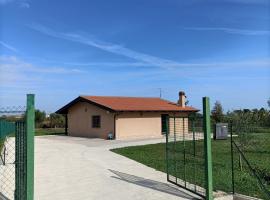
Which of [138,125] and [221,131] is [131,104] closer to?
[138,125]

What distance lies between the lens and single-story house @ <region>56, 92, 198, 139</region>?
97.6 ft

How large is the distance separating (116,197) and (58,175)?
384 centimetres

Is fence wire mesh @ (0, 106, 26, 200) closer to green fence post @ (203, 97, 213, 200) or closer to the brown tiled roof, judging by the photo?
green fence post @ (203, 97, 213, 200)

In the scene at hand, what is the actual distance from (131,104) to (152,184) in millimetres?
22995

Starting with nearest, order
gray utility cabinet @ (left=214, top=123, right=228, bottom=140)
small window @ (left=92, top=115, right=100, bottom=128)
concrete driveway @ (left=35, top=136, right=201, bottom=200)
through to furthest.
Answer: concrete driveway @ (left=35, top=136, right=201, bottom=200) < gray utility cabinet @ (left=214, top=123, right=228, bottom=140) < small window @ (left=92, top=115, right=100, bottom=128)

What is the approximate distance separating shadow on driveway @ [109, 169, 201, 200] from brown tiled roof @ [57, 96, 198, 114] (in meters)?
17.6

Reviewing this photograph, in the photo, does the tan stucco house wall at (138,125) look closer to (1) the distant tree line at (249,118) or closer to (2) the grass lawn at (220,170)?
(2) the grass lawn at (220,170)

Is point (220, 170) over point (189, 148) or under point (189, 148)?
under

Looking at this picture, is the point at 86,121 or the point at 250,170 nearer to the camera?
the point at 250,170

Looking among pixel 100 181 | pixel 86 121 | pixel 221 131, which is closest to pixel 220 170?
pixel 221 131

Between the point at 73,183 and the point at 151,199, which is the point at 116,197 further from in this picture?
the point at 73,183

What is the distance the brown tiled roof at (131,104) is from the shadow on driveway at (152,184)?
17621 mm

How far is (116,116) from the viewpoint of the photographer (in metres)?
29.4

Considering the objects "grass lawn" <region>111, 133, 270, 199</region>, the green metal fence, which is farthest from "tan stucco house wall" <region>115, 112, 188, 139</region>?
the green metal fence
